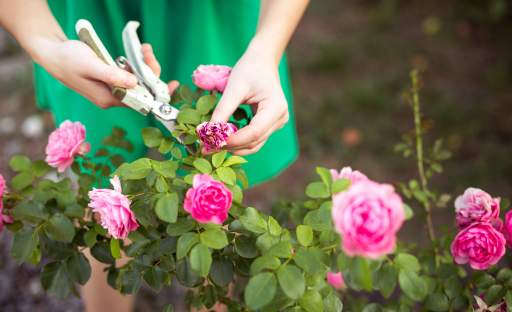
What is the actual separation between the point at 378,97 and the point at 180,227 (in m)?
2.29

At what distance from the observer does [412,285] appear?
89 centimetres

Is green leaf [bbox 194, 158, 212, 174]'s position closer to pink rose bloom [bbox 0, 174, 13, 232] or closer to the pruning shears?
the pruning shears

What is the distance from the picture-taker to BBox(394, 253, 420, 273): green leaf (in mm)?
909

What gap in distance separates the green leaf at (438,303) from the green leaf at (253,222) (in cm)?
41

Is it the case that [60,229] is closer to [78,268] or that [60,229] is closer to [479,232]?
[78,268]

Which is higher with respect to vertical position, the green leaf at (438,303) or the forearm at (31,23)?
the forearm at (31,23)

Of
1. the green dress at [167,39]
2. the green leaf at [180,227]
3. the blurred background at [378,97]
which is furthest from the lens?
the blurred background at [378,97]

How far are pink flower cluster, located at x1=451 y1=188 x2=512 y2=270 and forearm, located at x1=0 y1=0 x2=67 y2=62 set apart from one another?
0.94 m

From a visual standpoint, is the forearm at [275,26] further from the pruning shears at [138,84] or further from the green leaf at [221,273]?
the green leaf at [221,273]

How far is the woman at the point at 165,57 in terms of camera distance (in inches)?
45.7

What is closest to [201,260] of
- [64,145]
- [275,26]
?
[64,145]

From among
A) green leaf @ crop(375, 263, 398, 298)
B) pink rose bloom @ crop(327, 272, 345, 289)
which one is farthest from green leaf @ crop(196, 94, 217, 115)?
pink rose bloom @ crop(327, 272, 345, 289)

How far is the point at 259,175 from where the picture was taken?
1642 mm

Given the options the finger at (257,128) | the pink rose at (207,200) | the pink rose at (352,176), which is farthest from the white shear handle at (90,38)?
the pink rose at (352,176)
